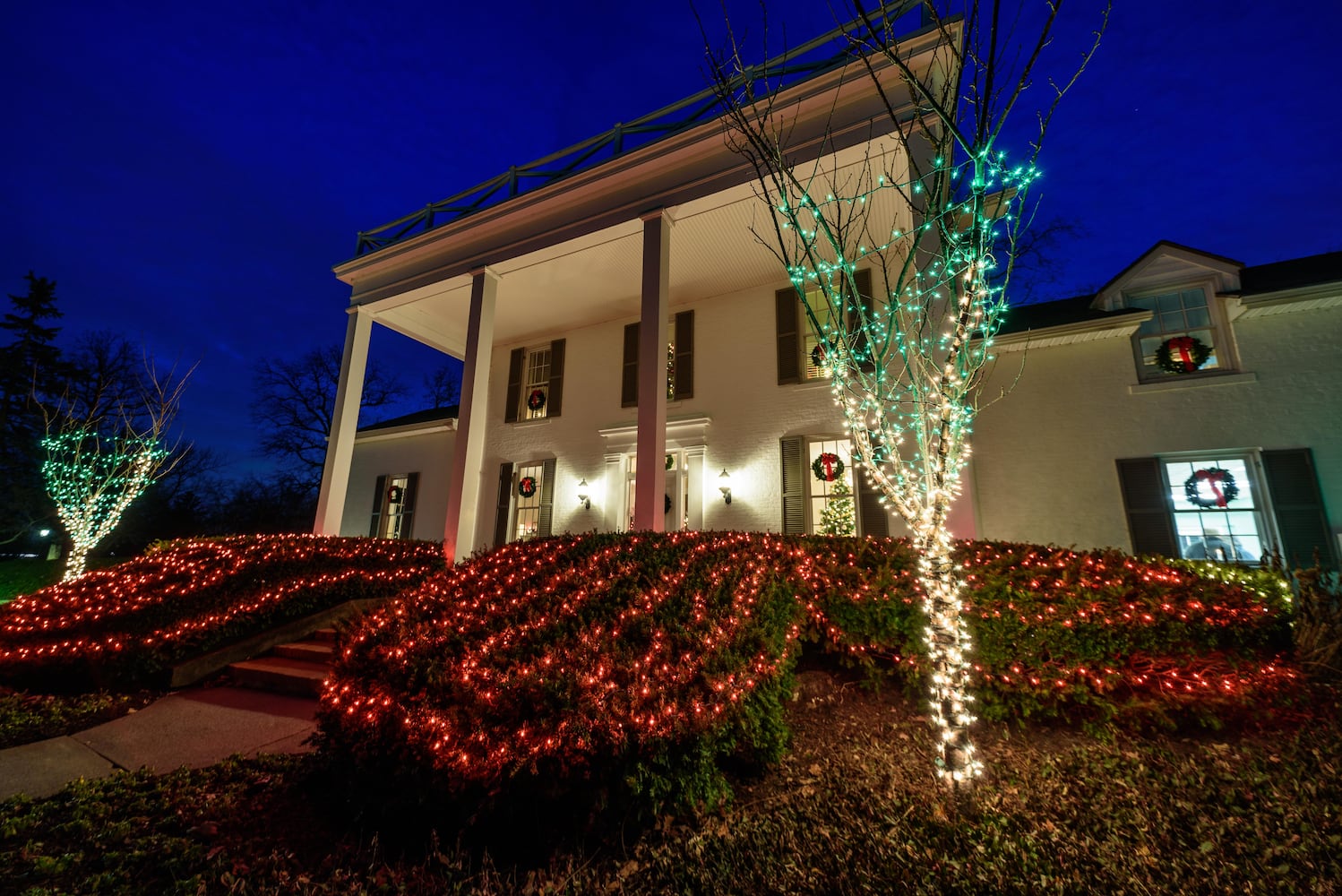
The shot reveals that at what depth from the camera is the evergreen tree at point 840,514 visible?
724 centimetres

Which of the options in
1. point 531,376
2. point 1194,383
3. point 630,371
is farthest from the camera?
point 531,376

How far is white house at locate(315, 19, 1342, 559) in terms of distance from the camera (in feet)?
18.4

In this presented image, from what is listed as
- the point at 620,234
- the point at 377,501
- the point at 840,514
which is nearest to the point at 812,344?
the point at 840,514

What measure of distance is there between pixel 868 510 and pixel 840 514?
0.41 meters

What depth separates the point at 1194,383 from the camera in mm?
5934

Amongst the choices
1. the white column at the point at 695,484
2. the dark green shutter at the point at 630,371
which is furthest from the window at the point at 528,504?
the white column at the point at 695,484

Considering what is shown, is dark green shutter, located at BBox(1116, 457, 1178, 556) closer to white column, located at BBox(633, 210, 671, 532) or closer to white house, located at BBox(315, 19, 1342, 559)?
white house, located at BBox(315, 19, 1342, 559)

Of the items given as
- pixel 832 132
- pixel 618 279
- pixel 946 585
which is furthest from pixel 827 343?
pixel 618 279

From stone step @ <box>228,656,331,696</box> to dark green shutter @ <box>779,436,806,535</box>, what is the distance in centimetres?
601

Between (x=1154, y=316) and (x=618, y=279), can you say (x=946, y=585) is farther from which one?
(x=618, y=279)

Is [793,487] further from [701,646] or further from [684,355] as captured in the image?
[701,646]

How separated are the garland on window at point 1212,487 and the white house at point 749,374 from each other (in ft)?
0.09

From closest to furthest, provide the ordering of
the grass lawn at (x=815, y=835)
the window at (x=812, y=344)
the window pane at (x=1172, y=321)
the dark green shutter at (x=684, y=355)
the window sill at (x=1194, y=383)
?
the grass lawn at (x=815, y=835) < the window sill at (x=1194, y=383) < the window pane at (x=1172, y=321) < the window at (x=812, y=344) < the dark green shutter at (x=684, y=355)

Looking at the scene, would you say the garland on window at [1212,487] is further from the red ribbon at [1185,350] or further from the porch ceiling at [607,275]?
the porch ceiling at [607,275]
